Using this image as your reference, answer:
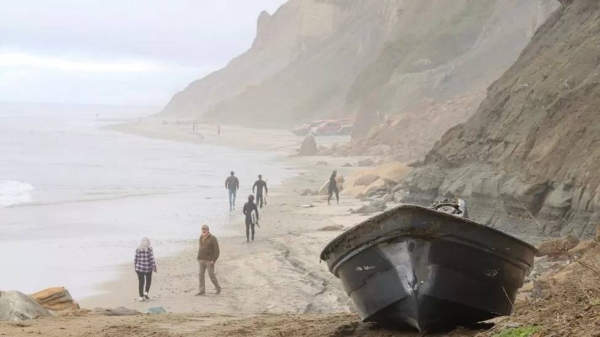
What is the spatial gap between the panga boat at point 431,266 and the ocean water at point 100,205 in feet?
34.2

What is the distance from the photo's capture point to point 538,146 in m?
18.4

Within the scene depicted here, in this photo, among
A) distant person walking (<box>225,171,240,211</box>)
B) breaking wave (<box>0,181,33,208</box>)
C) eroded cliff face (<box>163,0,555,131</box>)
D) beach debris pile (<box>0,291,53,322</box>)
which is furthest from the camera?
eroded cliff face (<box>163,0,555,131</box>)

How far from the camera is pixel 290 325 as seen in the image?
9141 mm

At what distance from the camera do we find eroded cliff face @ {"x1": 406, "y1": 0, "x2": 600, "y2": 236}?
16.2 metres

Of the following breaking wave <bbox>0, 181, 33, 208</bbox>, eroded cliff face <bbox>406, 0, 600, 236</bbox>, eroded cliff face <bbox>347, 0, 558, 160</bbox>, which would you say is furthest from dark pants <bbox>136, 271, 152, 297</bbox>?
eroded cliff face <bbox>347, 0, 558, 160</bbox>

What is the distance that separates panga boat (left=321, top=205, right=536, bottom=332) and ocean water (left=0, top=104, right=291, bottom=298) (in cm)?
1041

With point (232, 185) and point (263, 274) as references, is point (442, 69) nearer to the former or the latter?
point (232, 185)

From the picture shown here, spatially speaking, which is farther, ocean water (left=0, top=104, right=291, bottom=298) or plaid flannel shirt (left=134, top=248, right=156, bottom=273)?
ocean water (left=0, top=104, right=291, bottom=298)

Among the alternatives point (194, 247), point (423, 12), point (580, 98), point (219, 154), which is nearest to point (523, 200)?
point (580, 98)

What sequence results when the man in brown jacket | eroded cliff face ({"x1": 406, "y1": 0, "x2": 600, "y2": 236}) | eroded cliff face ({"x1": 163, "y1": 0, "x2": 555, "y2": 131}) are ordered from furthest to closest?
eroded cliff face ({"x1": 163, "y1": 0, "x2": 555, "y2": 131}) < eroded cliff face ({"x1": 406, "y1": 0, "x2": 600, "y2": 236}) < the man in brown jacket

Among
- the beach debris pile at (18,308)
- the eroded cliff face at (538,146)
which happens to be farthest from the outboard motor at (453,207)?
the eroded cliff face at (538,146)

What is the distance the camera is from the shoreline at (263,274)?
46.7ft

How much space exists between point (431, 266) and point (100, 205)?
85.2 feet

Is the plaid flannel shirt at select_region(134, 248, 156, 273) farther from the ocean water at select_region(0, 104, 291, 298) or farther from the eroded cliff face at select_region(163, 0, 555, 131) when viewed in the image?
the eroded cliff face at select_region(163, 0, 555, 131)
